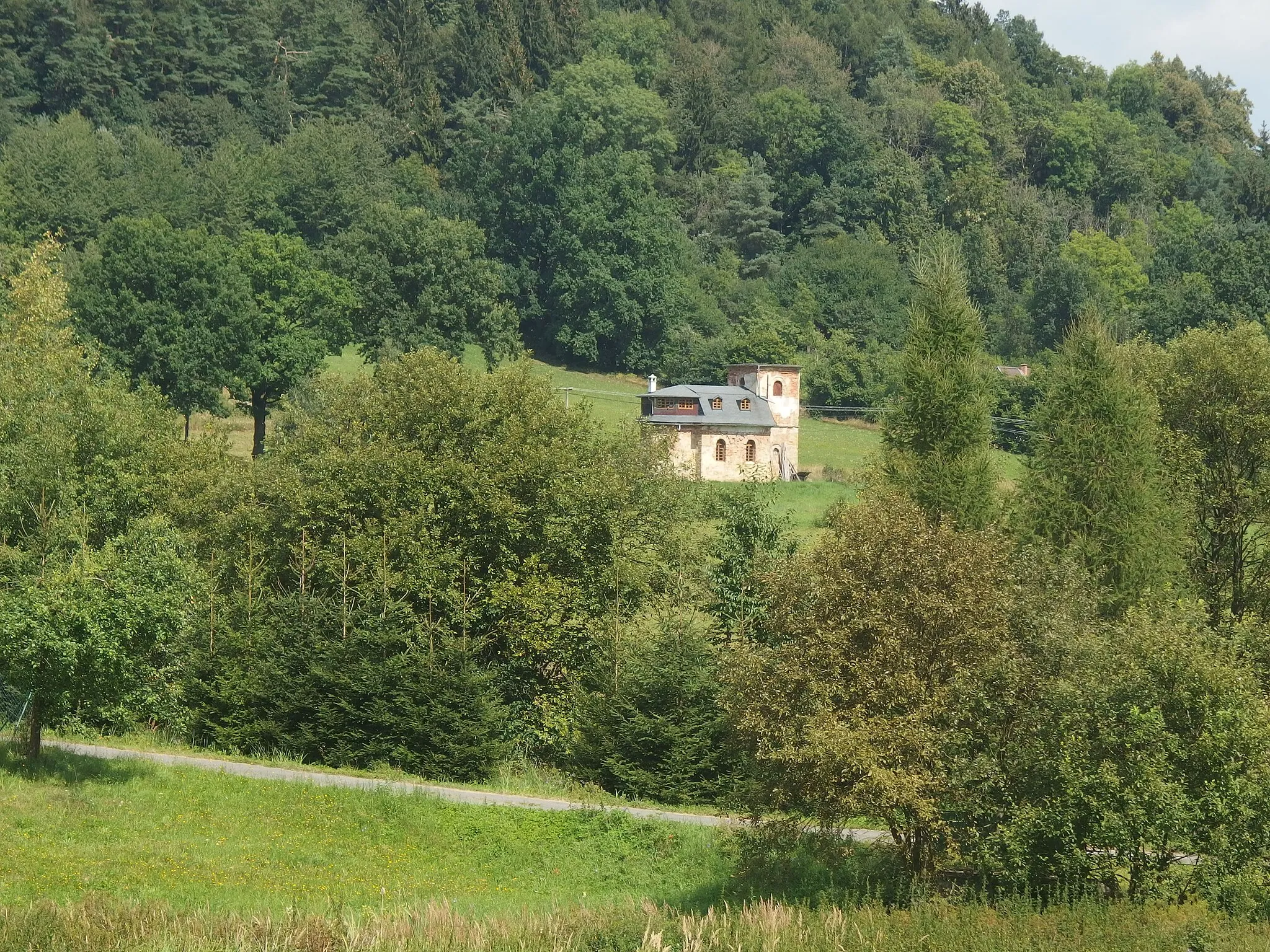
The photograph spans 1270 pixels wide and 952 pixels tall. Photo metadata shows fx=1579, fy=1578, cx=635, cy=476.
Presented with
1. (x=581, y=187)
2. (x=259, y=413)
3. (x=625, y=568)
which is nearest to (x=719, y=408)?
(x=259, y=413)

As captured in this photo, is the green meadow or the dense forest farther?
the green meadow

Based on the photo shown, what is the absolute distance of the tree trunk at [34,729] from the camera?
29.8 meters

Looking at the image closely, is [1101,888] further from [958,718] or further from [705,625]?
[705,625]

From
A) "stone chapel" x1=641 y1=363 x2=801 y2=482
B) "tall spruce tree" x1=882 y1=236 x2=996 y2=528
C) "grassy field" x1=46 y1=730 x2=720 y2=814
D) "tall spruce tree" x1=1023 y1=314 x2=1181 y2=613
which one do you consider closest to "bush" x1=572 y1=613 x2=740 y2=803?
"grassy field" x1=46 y1=730 x2=720 y2=814

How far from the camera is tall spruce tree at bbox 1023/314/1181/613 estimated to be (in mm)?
39250

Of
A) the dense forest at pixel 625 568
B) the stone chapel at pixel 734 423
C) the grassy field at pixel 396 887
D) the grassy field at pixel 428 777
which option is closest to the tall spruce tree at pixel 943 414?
the dense forest at pixel 625 568

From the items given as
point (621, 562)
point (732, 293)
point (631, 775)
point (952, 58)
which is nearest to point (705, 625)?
point (621, 562)

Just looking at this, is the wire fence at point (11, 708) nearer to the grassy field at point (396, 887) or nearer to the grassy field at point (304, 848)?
the grassy field at point (304, 848)

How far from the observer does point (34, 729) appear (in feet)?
98.3

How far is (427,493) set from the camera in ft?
134

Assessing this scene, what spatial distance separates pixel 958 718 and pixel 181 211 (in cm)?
8977

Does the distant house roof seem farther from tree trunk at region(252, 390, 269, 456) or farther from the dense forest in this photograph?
tree trunk at region(252, 390, 269, 456)

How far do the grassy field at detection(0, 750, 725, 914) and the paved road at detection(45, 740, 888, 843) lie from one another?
682 mm

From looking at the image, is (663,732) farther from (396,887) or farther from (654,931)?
(654,931)
